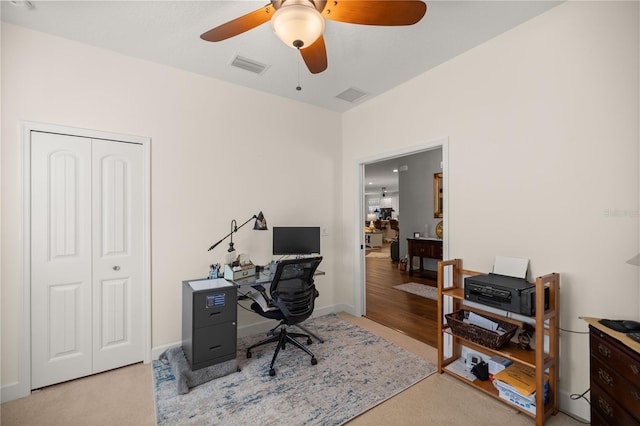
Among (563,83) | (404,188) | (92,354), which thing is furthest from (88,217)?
(404,188)

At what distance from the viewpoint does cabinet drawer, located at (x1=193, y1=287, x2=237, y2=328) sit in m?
2.53

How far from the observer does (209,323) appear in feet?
8.45

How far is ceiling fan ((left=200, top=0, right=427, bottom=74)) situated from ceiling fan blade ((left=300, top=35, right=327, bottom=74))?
25cm

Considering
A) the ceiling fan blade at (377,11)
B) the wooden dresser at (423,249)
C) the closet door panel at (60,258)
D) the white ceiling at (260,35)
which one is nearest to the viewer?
the ceiling fan blade at (377,11)

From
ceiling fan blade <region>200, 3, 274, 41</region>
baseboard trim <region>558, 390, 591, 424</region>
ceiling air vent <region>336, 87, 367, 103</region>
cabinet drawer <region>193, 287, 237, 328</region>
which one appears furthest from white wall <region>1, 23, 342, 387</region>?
baseboard trim <region>558, 390, 591, 424</region>

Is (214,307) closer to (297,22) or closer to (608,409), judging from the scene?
(297,22)

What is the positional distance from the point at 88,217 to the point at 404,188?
20.8 feet

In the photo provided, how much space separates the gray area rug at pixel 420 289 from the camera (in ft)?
16.1

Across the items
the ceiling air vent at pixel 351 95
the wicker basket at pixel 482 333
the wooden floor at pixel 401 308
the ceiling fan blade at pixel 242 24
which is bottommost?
the wooden floor at pixel 401 308

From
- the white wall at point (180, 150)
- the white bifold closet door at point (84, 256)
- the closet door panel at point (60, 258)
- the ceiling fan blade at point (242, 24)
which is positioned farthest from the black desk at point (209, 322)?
the ceiling fan blade at point (242, 24)

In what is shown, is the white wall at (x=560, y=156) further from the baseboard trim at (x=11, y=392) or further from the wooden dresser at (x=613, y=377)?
the baseboard trim at (x=11, y=392)

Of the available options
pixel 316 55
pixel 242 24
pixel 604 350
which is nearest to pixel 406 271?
pixel 604 350

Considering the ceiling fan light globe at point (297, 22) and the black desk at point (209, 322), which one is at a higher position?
the ceiling fan light globe at point (297, 22)

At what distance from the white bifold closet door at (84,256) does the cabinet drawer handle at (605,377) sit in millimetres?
3652
